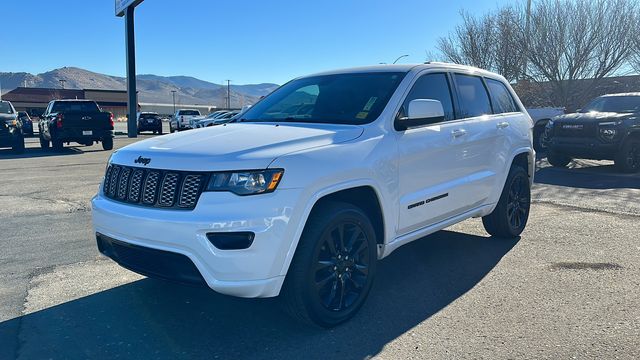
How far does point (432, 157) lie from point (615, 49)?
898 inches

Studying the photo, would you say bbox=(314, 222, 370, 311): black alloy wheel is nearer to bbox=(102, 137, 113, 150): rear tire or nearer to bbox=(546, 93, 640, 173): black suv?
bbox=(546, 93, 640, 173): black suv

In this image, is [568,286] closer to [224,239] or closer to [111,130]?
[224,239]

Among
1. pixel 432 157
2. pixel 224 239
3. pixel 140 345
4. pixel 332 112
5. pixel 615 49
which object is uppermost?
pixel 615 49

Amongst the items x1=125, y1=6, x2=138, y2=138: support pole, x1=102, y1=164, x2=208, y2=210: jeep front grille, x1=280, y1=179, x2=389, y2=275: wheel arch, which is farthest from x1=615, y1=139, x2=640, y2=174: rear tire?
x1=125, y1=6, x2=138, y2=138: support pole

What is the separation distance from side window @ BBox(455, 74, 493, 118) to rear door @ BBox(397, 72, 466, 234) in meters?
0.20

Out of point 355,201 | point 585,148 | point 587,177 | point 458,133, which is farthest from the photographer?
point 585,148

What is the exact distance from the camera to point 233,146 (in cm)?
333

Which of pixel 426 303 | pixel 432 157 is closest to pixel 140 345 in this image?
pixel 426 303

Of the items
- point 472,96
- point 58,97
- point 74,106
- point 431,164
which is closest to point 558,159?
point 472,96

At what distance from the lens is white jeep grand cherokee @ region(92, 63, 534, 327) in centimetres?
303

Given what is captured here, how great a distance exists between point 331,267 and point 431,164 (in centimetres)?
135

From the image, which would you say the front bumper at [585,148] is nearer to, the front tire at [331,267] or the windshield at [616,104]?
the windshield at [616,104]

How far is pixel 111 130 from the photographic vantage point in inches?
696

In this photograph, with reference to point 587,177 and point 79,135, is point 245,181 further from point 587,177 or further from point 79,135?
point 79,135
